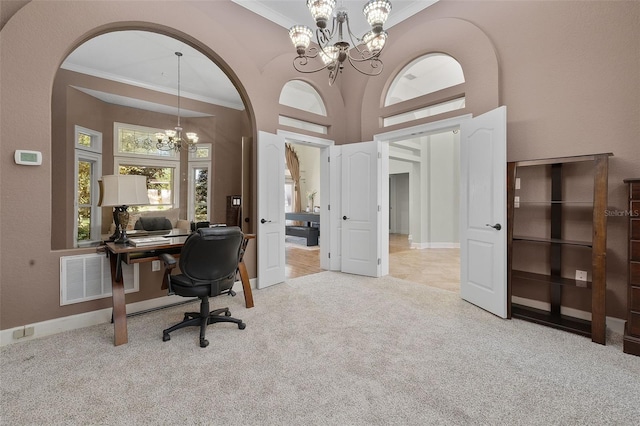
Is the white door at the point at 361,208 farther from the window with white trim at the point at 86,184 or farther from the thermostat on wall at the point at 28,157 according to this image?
the window with white trim at the point at 86,184

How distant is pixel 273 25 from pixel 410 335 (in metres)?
4.62

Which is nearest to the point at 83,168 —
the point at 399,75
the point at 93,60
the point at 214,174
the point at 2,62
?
the point at 93,60

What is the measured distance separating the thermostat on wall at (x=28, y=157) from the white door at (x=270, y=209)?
220 cm

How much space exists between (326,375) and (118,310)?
197 centimetres

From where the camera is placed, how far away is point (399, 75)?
442cm

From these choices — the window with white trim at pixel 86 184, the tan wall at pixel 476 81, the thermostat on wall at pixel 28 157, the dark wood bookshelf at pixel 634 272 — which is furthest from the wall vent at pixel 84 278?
the dark wood bookshelf at pixel 634 272

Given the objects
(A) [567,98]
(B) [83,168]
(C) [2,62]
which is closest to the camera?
(C) [2,62]

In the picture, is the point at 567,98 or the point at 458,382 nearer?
the point at 458,382

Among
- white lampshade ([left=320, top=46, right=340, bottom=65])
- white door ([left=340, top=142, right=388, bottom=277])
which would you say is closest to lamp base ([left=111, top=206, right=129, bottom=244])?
white lampshade ([left=320, top=46, right=340, bottom=65])

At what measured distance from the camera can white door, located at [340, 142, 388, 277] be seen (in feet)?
14.5

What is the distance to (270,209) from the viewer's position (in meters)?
4.02

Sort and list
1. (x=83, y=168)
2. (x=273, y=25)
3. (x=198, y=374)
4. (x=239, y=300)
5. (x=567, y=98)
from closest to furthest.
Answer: (x=198, y=374) → (x=567, y=98) → (x=239, y=300) → (x=273, y=25) → (x=83, y=168)

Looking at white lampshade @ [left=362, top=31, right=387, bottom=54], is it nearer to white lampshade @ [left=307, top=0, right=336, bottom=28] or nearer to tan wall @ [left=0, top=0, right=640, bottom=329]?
white lampshade @ [left=307, top=0, right=336, bottom=28]

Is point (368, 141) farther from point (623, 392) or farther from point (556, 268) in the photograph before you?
point (623, 392)
